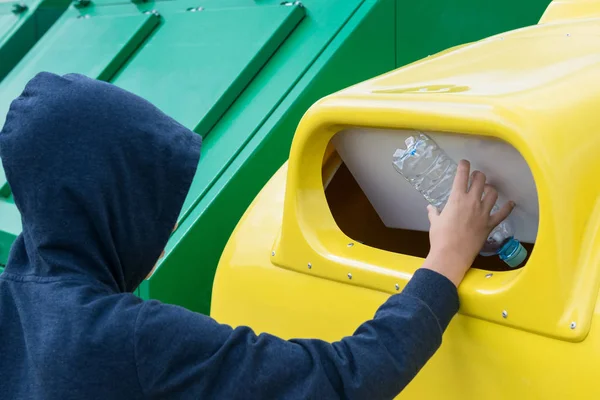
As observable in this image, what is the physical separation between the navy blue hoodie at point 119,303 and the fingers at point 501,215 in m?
0.14

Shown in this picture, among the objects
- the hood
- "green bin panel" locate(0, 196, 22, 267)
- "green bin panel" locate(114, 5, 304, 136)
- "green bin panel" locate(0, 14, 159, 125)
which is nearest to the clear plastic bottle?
the hood

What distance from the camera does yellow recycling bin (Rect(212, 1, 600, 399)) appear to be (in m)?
1.22

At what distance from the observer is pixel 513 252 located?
1371 millimetres

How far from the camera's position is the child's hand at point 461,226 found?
4.22 ft

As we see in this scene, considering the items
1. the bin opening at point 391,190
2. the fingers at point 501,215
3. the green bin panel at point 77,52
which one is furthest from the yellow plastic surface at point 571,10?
the green bin panel at point 77,52

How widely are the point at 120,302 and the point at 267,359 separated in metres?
0.21

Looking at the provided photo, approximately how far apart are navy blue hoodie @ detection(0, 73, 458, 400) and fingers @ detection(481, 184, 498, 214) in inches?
5.7

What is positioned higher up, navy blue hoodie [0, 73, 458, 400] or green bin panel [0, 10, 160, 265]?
navy blue hoodie [0, 73, 458, 400]

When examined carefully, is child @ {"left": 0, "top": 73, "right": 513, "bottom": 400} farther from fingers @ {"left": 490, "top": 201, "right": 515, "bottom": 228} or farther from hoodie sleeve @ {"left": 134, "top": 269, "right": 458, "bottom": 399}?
fingers @ {"left": 490, "top": 201, "right": 515, "bottom": 228}

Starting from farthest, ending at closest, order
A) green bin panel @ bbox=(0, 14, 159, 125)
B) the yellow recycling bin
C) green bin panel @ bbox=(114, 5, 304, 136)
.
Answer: green bin panel @ bbox=(0, 14, 159, 125)
green bin panel @ bbox=(114, 5, 304, 136)
the yellow recycling bin

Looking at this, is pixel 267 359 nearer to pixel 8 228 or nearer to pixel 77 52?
pixel 8 228

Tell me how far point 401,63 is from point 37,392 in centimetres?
165

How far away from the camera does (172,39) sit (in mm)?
2723

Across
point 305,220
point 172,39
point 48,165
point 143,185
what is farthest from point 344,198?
point 172,39
